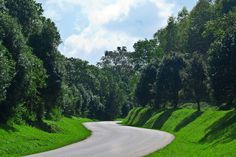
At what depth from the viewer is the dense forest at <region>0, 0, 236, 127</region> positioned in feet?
130

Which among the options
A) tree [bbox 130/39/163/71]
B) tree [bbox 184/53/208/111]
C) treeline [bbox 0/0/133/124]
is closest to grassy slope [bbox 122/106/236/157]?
tree [bbox 184/53/208/111]

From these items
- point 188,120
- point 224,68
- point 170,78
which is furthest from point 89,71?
point 224,68

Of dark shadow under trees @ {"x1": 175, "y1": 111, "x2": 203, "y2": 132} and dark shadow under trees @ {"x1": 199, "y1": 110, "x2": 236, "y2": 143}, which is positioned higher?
dark shadow under trees @ {"x1": 175, "y1": 111, "x2": 203, "y2": 132}

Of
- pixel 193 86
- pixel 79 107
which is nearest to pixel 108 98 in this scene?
pixel 79 107

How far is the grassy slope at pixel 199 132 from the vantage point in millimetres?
30047

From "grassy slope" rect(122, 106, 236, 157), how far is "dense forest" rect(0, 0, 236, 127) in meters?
2.55

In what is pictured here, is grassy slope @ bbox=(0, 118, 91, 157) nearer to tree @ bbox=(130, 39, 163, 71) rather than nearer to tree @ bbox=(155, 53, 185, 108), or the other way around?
tree @ bbox=(155, 53, 185, 108)

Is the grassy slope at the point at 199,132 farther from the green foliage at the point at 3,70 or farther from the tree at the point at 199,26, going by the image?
the tree at the point at 199,26

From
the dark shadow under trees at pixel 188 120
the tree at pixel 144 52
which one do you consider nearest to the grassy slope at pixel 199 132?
the dark shadow under trees at pixel 188 120

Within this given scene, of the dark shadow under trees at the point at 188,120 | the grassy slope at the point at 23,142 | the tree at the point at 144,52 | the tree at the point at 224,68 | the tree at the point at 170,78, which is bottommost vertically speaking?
the grassy slope at the point at 23,142

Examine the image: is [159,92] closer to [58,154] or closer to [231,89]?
[231,89]

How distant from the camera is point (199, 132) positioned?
47.3 meters

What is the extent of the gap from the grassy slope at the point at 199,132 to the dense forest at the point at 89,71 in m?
2.55

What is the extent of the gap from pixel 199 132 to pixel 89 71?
101 meters
